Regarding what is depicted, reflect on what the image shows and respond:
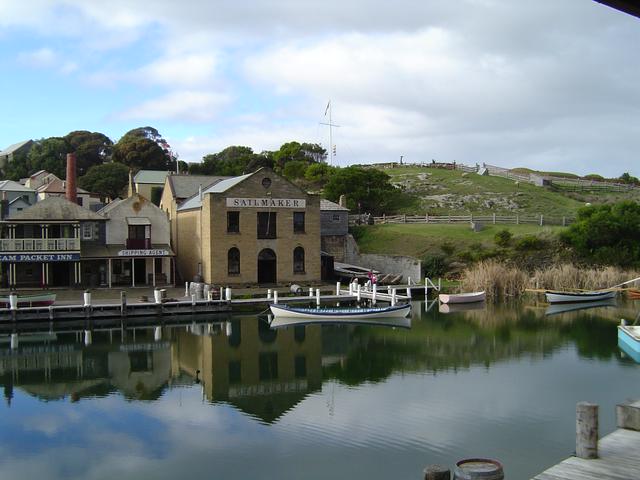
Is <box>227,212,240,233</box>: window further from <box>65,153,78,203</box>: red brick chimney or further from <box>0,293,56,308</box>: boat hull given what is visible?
<box>65,153,78,203</box>: red brick chimney

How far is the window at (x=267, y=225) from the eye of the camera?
45469 millimetres

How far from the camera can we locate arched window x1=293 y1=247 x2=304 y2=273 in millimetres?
46719

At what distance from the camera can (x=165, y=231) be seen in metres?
47.2

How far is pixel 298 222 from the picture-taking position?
154 feet

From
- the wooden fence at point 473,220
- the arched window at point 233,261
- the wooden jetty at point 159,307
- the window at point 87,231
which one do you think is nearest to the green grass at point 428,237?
the wooden fence at point 473,220

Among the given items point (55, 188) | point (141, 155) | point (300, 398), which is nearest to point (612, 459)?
point (300, 398)

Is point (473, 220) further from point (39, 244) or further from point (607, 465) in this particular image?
point (607, 465)

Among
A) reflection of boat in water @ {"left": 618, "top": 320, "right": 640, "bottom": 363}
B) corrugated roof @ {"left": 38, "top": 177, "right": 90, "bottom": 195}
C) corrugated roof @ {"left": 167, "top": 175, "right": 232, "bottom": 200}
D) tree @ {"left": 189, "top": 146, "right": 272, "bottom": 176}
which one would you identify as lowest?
reflection of boat in water @ {"left": 618, "top": 320, "right": 640, "bottom": 363}

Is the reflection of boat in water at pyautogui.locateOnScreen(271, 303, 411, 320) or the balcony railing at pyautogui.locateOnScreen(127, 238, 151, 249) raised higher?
the balcony railing at pyautogui.locateOnScreen(127, 238, 151, 249)

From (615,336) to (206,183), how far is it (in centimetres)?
3459

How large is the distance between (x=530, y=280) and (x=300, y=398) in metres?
30.4

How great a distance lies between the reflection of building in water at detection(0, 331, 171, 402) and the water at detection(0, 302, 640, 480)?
80 millimetres

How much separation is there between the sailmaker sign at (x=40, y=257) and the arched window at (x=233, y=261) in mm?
9833

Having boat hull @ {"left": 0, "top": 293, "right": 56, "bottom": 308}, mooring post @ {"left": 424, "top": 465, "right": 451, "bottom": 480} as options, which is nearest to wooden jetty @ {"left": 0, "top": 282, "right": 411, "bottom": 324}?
boat hull @ {"left": 0, "top": 293, "right": 56, "bottom": 308}
